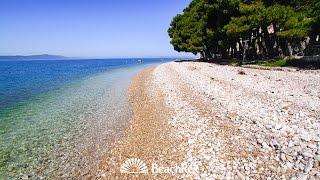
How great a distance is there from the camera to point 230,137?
→ 12125mm

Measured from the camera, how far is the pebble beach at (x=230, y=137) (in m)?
9.39

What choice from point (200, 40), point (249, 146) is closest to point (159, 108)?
point (249, 146)

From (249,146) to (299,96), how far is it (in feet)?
31.1

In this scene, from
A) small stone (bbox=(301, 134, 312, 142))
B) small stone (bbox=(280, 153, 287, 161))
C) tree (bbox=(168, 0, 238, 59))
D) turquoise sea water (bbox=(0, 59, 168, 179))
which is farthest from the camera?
tree (bbox=(168, 0, 238, 59))

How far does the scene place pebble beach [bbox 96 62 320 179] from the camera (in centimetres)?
939

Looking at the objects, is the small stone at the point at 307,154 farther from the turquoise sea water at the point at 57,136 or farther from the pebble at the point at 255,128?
the turquoise sea water at the point at 57,136

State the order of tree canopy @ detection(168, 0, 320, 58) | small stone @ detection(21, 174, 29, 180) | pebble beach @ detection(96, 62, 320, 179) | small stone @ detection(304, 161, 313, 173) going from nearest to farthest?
small stone @ detection(304, 161, 313, 173), pebble beach @ detection(96, 62, 320, 179), small stone @ detection(21, 174, 29, 180), tree canopy @ detection(168, 0, 320, 58)

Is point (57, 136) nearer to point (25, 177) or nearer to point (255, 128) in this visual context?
point (25, 177)

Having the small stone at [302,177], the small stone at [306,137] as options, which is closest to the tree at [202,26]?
the small stone at [306,137]

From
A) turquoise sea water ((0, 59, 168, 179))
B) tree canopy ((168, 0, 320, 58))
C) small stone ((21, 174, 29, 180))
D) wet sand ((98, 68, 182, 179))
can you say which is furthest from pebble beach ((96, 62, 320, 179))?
tree canopy ((168, 0, 320, 58))

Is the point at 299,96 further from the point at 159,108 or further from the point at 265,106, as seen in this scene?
the point at 159,108

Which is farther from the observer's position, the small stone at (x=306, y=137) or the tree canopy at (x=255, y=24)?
the tree canopy at (x=255, y=24)

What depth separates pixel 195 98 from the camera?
21156mm

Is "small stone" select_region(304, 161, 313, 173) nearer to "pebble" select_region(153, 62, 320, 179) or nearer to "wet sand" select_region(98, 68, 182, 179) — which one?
"pebble" select_region(153, 62, 320, 179)
